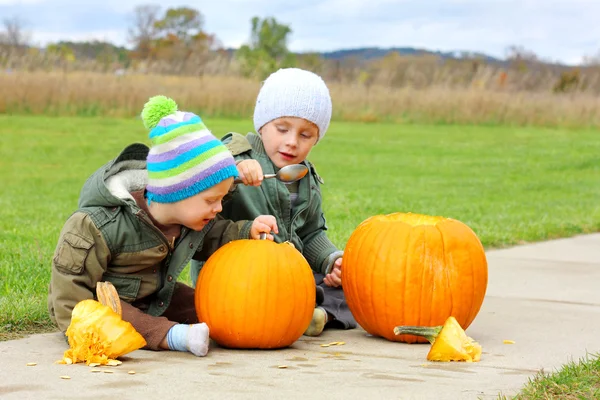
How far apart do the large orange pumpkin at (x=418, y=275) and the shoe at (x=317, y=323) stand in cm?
21

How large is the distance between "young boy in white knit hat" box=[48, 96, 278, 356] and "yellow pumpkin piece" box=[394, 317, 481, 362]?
900 mm

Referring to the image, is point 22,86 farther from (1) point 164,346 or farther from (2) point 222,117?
(1) point 164,346

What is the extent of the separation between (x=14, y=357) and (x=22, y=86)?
51.1 feet

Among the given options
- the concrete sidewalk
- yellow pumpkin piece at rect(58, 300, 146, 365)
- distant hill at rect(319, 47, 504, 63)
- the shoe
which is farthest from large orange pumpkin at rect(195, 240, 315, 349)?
distant hill at rect(319, 47, 504, 63)

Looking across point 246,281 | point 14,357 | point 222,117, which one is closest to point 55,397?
point 14,357

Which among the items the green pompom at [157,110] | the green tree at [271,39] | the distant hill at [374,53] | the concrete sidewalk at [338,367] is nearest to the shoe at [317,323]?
the concrete sidewalk at [338,367]

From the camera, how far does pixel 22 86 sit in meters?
18.1

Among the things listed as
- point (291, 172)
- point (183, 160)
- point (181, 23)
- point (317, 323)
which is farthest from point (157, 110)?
point (181, 23)

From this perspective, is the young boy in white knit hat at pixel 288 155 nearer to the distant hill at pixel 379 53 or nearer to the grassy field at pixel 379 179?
the grassy field at pixel 379 179

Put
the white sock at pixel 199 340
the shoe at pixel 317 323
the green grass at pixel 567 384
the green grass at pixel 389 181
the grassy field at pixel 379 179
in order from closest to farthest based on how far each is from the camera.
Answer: the green grass at pixel 567 384, the white sock at pixel 199 340, the shoe at pixel 317 323, the green grass at pixel 389 181, the grassy field at pixel 379 179

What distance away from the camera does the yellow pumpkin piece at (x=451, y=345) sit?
140 inches

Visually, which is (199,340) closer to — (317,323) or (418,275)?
(317,323)

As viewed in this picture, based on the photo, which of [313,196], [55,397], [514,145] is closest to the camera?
[55,397]

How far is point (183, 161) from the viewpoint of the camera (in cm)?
360
